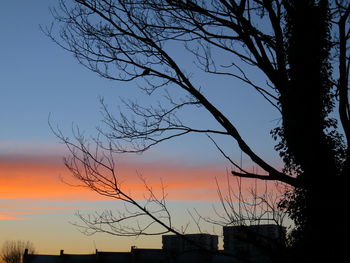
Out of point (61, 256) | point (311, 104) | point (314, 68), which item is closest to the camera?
point (311, 104)

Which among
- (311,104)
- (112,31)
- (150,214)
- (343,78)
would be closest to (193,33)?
(112,31)

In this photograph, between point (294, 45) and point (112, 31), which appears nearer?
point (112, 31)

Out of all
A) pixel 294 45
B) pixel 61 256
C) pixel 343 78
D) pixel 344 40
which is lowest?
pixel 61 256

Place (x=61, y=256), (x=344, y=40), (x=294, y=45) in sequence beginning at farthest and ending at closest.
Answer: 1. (x=61, y=256)
2. (x=294, y=45)
3. (x=344, y=40)

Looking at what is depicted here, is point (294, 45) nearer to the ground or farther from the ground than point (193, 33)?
farther from the ground

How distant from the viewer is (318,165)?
5895 mm

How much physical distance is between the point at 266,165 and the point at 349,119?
1.12 meters

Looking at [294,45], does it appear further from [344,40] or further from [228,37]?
[344,40]

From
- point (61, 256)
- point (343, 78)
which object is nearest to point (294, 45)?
point (343, 78)

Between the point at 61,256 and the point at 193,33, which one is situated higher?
the point at 193,33

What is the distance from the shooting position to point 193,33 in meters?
7.18

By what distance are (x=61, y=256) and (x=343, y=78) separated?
42.9 m

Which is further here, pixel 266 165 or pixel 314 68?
pixel 314 68

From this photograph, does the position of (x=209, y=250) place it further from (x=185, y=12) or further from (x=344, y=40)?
(x=185, y=12)
